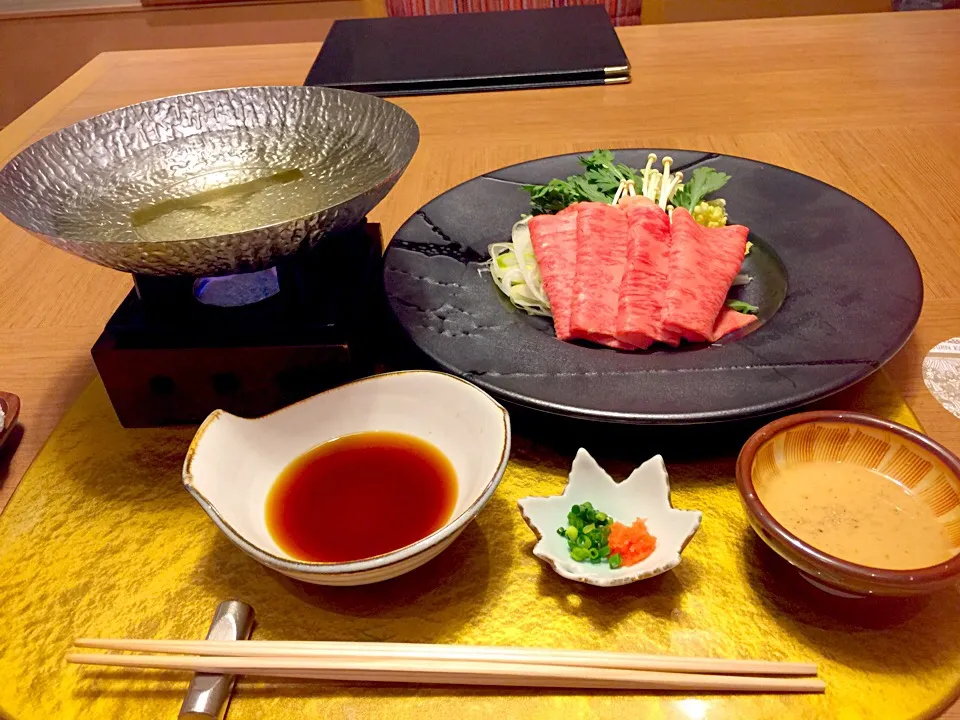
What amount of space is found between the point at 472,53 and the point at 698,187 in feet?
4.10

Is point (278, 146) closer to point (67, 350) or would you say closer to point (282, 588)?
point (67, 350)

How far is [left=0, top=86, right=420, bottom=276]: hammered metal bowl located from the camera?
963 millimetres

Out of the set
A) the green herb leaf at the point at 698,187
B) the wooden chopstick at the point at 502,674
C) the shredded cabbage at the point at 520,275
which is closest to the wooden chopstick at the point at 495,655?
the wooden chopstick at the point at 502,674

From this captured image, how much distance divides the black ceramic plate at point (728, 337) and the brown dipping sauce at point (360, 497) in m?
0.16

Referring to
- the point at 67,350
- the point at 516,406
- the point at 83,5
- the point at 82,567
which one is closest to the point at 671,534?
the point at 516,406

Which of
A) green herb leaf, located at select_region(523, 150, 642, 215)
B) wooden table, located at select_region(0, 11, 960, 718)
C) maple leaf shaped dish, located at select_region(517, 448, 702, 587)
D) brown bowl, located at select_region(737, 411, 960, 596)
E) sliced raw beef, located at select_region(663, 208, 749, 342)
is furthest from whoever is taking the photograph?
green herb leaf, located at select_region(523, 150, 642, 215)

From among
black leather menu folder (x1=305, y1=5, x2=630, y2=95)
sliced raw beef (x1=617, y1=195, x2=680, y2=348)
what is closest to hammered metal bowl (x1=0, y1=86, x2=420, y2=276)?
sliced raw beef (x1=617, y1=195, x2=680, y2=348)

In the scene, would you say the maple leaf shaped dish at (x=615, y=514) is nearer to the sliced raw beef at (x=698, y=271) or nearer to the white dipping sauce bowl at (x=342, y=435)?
the white dipping sauce bowl at (x=342, y=435)

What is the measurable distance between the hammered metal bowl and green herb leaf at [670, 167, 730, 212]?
64 centimetres

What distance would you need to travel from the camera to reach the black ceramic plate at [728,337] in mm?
1046

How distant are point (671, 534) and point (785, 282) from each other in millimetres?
631

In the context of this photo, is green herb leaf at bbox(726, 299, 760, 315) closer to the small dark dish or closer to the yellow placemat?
the yellow placemat

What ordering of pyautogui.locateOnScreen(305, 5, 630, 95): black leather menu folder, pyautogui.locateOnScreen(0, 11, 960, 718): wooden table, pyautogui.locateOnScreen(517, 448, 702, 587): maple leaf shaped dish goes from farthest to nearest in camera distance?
→ pyautogui.locateOnScreen(305, 5, 630, 95): black leather menu folder
pyautogui.locateOnScreen(0, 11, 960, 718): wooden table
pyautogui.locateOnScreen(517, 448, 702, 587): maple leaf shaped dish

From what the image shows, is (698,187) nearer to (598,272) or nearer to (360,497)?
(598,272)
